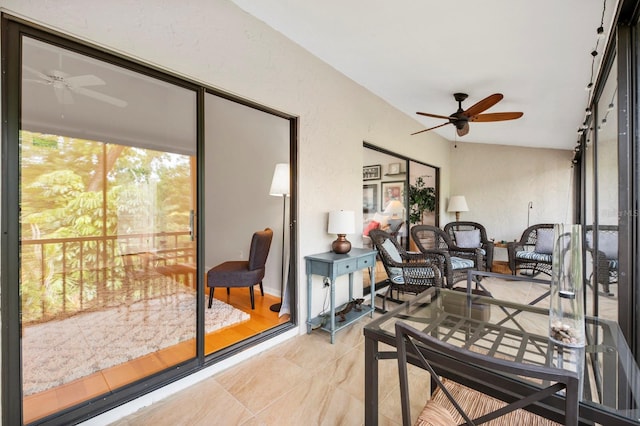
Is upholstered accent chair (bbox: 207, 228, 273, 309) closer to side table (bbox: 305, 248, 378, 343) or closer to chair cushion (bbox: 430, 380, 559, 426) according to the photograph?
side table (bbox: 305, 248, 378, 343)

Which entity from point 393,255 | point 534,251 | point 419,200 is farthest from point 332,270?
point 534,251

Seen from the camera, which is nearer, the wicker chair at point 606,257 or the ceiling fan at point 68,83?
the ceiling fan at point 68,83

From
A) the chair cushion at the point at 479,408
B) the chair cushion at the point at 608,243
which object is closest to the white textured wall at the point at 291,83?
the chair cushion at the point at 479,408

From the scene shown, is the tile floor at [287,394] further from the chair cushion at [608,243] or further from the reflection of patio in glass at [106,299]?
the chair cushion at [608,243]

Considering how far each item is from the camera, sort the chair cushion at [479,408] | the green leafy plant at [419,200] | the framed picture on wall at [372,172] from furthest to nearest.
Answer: the green leafy plant at [419,200], the framed picture on wall at [372,172], the chair cushion at [479,408]

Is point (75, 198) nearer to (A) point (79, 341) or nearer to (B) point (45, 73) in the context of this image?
(B) point (45, 73)

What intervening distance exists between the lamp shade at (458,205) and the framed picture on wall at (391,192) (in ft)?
5.83

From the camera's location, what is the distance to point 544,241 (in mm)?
4773

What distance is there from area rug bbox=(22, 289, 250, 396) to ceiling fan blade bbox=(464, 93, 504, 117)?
3097 millimetres

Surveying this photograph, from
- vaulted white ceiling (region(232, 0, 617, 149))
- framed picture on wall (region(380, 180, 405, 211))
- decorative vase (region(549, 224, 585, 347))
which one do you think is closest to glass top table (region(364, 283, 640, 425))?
decorative vase (region(549, 224, 585, 347))

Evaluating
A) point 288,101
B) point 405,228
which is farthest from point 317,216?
point 405,228

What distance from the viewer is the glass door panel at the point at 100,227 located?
1579mm

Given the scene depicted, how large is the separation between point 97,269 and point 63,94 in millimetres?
Result: 1315

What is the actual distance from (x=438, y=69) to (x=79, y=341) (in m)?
3.84
